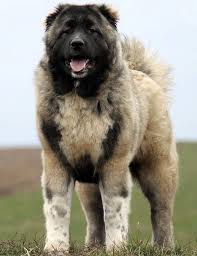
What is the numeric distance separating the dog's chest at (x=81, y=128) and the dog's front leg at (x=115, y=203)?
0.28 metres

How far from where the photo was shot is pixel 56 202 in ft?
26.6

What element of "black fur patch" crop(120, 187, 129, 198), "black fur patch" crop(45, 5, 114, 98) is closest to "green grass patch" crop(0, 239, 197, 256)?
"black fur patch" crop(120, 187, 129, 198)

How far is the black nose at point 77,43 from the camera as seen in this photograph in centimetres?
774

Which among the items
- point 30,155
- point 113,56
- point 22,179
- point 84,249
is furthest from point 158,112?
point 30,155

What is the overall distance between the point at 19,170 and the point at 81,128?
33.0 metres

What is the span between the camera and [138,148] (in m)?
9.12

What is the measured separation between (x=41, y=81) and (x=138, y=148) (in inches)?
61.1

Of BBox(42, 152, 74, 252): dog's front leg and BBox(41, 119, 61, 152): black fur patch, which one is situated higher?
BBox(41, 119, 61, 152): black fur patch

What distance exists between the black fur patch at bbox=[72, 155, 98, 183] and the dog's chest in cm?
4

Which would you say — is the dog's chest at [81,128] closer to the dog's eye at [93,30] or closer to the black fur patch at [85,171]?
the black fur patch at [85,171]

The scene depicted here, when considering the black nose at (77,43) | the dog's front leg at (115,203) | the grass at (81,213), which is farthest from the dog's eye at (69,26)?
the grass at (81,213)

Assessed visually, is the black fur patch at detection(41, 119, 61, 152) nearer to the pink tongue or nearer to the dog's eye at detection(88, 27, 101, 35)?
the pink tongue

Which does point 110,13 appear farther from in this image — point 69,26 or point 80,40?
point 80,40

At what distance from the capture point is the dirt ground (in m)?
35.1
